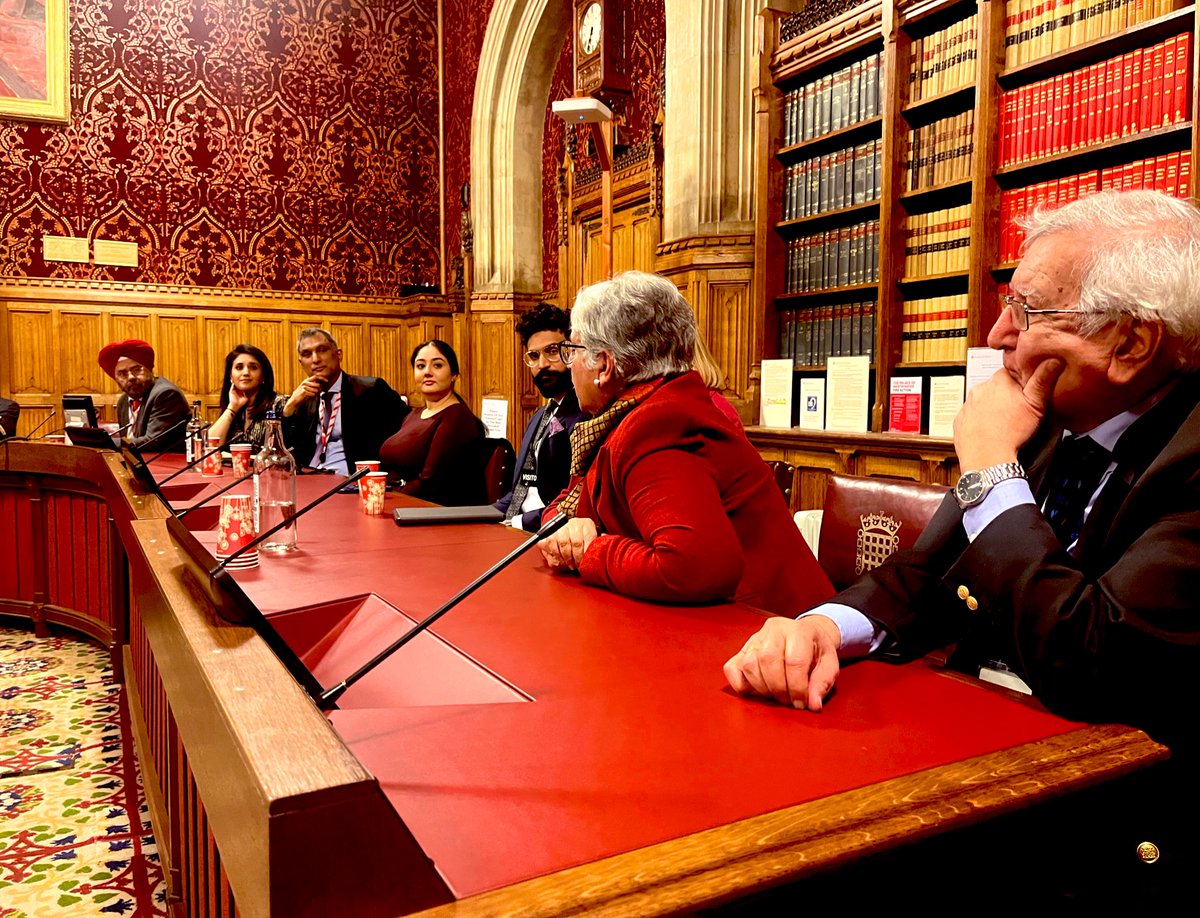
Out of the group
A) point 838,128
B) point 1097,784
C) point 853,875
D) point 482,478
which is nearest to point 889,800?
point 853,875

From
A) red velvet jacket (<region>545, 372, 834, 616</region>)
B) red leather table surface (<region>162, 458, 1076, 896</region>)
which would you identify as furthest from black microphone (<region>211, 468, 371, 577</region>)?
red velvet jacket (<region>545, 372, 834, 616</region>)

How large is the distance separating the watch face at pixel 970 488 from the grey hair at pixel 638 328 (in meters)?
0.78

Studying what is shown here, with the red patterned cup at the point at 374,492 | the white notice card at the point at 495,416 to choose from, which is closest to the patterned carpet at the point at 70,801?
the red patterned cup at the point at 374,492

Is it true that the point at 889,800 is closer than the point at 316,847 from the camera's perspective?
No

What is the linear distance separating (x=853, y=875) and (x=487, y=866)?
29 cm

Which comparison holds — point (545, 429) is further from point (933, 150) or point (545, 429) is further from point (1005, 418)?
point (1005, 418)

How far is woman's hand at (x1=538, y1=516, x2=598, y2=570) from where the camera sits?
1.63 meters

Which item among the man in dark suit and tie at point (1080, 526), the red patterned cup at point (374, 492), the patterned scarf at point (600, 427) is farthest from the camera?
the red patterned cup at point (374, 492)

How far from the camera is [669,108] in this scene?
4703mm

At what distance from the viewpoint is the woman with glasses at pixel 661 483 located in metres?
1.45

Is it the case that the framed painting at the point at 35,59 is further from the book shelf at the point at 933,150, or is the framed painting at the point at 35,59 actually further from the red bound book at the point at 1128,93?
the red bound book at the point at 1128,93

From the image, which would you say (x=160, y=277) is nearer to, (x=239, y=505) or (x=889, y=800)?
(x=239, y=505)

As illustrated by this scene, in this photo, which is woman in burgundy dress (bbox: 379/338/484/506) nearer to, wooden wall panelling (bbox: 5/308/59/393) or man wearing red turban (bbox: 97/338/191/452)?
man wearing red turban (bbox: 97/338/191/452)

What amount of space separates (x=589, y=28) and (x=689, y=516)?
3841mm
